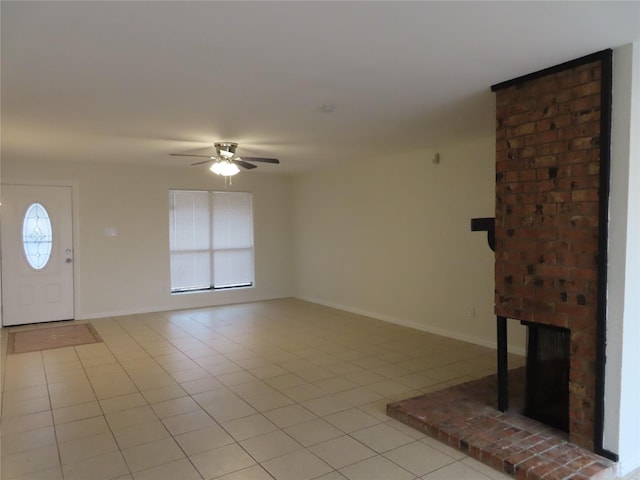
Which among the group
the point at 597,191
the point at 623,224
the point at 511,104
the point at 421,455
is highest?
the point at 511,104

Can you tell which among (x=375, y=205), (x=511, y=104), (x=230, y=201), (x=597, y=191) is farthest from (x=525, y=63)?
(x=230, y=201)

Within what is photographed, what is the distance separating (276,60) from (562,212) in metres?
1.92

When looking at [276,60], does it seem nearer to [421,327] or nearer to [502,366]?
[502,366]

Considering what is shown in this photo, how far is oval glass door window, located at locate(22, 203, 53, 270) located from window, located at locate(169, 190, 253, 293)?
1.71m

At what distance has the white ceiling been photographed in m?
2.00

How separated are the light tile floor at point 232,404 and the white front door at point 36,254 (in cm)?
58

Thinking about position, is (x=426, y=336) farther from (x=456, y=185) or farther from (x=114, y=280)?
(x=114, y=280)

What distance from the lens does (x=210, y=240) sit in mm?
7574

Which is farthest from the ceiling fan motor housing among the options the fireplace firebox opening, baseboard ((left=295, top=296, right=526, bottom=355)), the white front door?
the fireplace firebox opening

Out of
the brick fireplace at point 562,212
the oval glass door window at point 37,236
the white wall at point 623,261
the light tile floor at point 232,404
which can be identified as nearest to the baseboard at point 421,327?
the light tile floor at point 232,404

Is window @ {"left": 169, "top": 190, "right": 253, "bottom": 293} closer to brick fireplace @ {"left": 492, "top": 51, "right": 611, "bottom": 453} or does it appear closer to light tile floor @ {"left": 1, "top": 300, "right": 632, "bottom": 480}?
light tile floor @ {"left": 1, "top": 300, "right": 632, "bottom": 480}

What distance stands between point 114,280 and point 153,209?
1227mm

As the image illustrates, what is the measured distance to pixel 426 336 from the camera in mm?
5367

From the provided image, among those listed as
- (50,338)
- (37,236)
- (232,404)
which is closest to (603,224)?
(232,404)
